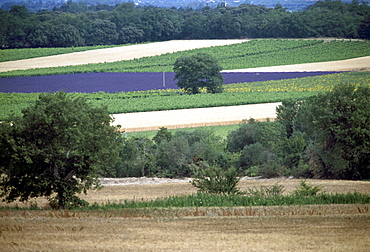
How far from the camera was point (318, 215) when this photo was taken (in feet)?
71.9

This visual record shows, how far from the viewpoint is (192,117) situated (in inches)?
2415

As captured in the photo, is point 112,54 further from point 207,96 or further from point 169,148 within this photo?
point 169,148

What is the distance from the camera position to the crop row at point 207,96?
6850 cm

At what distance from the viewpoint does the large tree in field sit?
24.4 meters

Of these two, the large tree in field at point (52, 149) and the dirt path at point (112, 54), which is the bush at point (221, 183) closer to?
the large tree in field at point (52, 149)

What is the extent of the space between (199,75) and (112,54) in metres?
42.3

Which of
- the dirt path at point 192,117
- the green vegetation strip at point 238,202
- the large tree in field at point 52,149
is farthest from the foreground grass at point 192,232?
the dirt path at point 192,117

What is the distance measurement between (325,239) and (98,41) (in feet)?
414

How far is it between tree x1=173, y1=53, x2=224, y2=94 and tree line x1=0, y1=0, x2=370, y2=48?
53059mm

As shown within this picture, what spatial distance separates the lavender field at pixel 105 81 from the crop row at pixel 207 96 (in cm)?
443

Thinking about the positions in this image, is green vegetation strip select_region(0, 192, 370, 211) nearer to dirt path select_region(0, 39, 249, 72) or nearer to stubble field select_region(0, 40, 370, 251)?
stubble field select_region(0, 40, 370, 251)

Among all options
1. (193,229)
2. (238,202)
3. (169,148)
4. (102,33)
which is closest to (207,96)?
(169,148)

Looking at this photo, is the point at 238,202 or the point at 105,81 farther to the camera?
the point at 105,81

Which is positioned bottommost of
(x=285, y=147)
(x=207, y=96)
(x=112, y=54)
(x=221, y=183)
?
(x=285, y=147)
